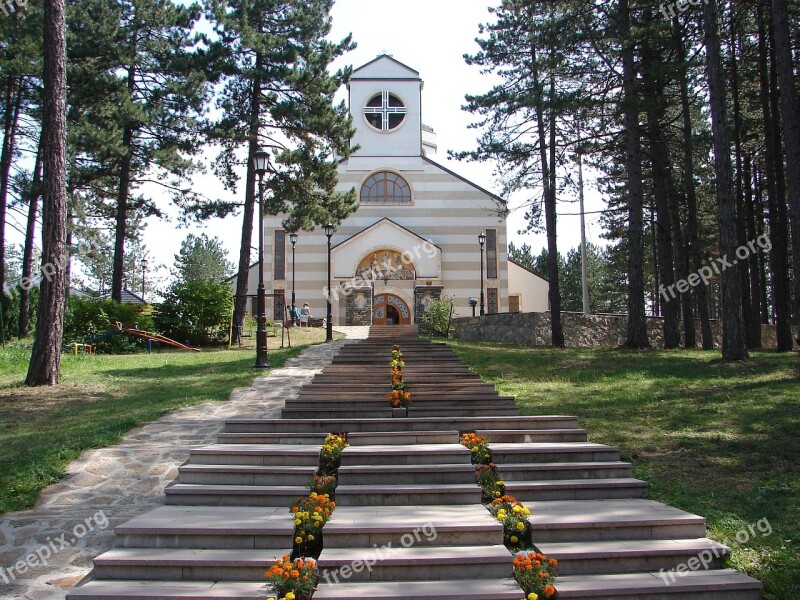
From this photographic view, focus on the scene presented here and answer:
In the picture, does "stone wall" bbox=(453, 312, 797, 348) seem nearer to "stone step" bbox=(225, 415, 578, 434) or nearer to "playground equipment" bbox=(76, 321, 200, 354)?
"playground equipment" bbox=(76, 321, 200, 354)

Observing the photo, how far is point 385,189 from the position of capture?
3781 centimetres

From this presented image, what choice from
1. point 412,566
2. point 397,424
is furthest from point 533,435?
point 412,566

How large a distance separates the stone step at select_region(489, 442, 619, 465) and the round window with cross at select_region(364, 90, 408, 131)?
1309 inches

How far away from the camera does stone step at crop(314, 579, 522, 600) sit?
4.24m

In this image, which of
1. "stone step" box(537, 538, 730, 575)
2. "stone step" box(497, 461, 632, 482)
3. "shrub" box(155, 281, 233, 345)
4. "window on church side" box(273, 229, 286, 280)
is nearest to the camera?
"stone step" box(537, 538, 730, 575)

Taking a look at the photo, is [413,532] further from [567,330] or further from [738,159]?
[738,159]

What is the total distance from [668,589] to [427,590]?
1682 mm

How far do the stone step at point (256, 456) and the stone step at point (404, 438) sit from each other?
1.94 ft

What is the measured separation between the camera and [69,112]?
20.6m

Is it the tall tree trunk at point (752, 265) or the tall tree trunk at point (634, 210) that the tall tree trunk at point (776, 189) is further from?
the tall tree trunk at point (752, 265)

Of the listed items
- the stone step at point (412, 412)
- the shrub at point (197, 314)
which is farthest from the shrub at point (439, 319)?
the stone step at point (412, 412)

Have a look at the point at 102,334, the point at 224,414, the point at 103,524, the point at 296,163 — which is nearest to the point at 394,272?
the point at 296,163

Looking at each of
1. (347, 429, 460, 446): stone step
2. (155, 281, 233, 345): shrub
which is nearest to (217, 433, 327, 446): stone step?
(347, 429, 460, 446): stone step

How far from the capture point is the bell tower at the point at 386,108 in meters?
37.7
